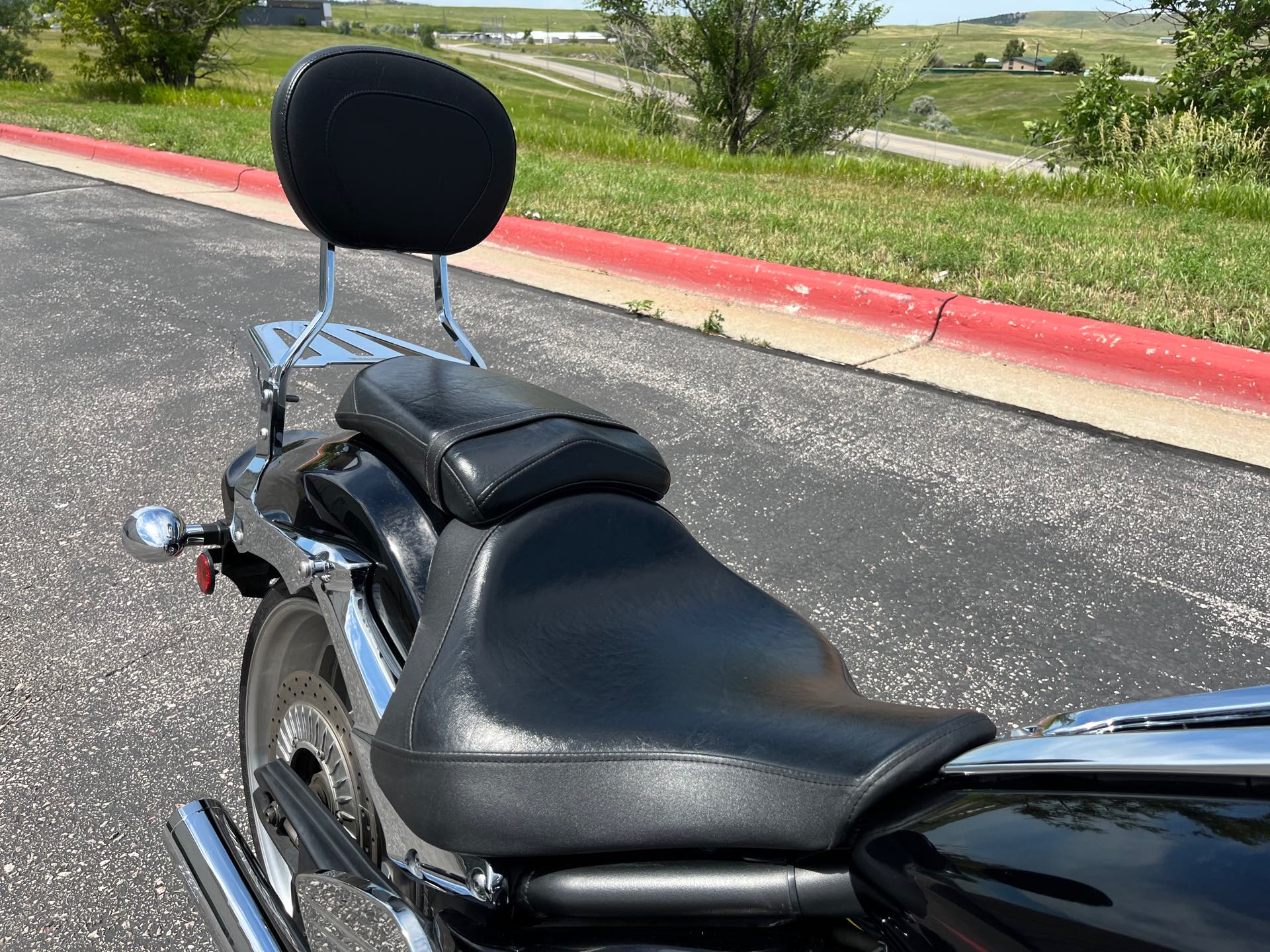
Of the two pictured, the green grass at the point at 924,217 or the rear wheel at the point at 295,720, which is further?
the green grass at the point at 924,217

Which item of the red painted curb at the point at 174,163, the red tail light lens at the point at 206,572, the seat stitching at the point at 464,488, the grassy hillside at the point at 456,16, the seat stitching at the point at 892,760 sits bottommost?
the red tail light lens at the point at 206,572

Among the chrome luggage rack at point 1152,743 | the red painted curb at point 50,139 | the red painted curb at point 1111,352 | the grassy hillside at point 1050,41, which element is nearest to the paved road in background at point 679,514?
the red painted curb at point 1111,352

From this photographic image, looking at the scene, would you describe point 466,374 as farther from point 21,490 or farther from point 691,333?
point 691,333

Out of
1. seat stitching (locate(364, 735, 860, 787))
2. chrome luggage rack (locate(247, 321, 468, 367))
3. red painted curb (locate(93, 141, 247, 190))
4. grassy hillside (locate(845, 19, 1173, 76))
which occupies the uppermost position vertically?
grassy hillside (locate(845, 19, 1173, 76))

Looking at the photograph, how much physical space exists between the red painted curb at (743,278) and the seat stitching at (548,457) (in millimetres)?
4190

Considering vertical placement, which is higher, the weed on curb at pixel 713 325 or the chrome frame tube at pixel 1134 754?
the chrome frame tube at pixel 1134 754

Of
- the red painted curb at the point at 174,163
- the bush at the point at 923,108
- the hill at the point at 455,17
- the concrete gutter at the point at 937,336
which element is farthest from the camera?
the hill at the point at 455,17

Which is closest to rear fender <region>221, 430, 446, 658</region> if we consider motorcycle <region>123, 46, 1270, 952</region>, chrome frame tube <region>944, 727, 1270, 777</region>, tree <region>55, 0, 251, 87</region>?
motorcycle <region>123, 46, 1270, 952</region>

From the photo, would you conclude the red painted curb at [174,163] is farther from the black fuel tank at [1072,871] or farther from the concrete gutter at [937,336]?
the black fuel tank at [1072,871]

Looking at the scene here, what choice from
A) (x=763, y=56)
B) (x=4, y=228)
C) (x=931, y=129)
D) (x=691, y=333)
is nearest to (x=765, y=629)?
(x=691, y=333)

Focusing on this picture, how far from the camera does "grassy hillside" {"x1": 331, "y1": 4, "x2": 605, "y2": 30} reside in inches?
5861

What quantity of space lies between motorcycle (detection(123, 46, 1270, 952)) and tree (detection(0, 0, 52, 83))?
72.9 feet

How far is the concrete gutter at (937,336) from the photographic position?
4527 millimetres

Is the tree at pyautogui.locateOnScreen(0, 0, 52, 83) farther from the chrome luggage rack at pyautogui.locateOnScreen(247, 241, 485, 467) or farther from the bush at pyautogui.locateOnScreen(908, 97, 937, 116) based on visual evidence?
the bush at pyautogui.locateOnScreen(908, 97, 937, 116)
